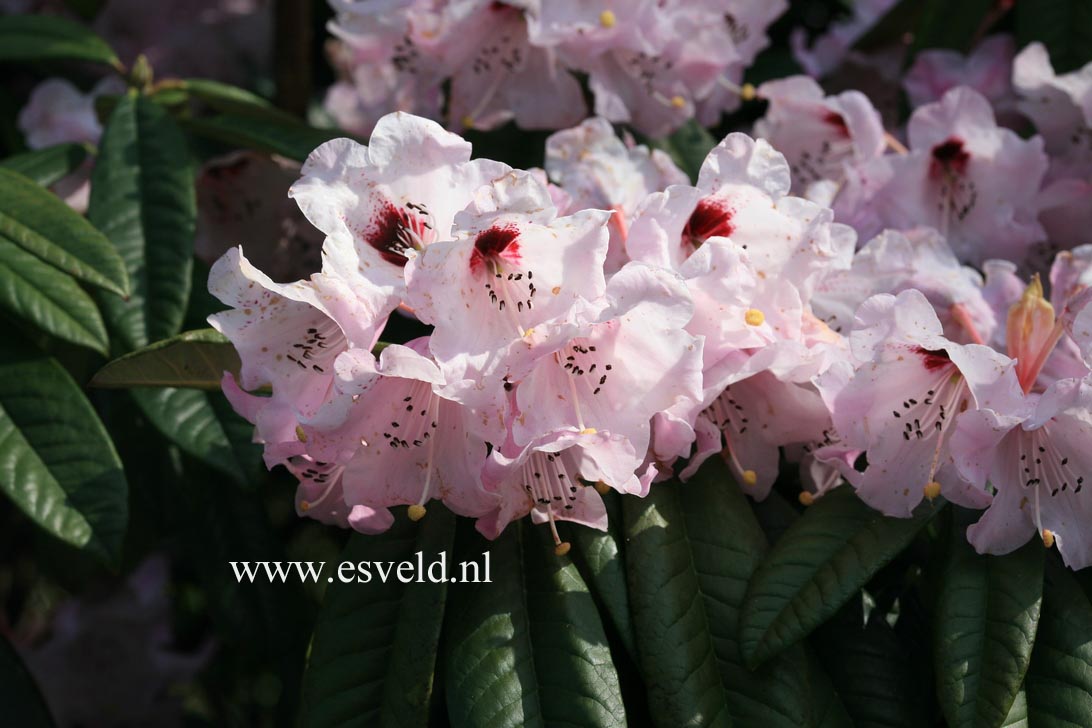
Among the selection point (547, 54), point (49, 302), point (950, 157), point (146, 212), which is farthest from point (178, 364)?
point (950, 157)

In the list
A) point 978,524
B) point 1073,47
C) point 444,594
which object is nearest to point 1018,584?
point 978,524

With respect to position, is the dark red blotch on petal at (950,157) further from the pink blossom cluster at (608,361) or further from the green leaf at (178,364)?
the green leaf at (178,364)

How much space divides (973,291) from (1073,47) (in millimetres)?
484

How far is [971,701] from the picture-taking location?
0.86 m

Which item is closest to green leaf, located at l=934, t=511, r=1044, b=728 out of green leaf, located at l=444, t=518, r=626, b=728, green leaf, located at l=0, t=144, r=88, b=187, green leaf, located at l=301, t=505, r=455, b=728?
green leaf, located at l=444, t=518, r=626, b=728

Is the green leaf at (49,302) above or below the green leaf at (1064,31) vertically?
below

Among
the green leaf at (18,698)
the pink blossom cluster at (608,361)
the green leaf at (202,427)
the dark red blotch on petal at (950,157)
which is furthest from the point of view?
the dark red blotch on petal at (950,157)

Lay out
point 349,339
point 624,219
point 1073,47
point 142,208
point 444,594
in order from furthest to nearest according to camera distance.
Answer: point 1073,47
point 142,208
point 624,219
point 444,594
point 349,339

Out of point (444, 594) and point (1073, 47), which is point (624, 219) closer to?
point (444, 594)

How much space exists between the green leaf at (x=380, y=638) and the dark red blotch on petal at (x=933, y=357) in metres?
0.41

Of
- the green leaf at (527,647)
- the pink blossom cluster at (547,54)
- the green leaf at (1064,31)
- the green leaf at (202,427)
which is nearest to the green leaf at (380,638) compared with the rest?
the green leaf at (527,647)

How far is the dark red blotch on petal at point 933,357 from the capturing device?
939mm

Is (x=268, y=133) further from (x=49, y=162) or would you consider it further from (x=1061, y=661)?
(x=1061, y=661)

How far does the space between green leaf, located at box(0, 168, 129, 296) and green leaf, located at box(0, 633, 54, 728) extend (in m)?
0.45
